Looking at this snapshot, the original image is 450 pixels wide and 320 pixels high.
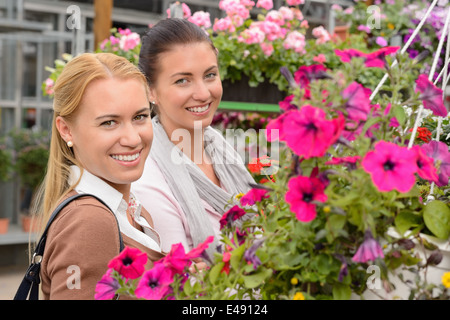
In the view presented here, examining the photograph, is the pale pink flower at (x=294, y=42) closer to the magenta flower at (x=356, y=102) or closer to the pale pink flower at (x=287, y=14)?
the pale pink flower at (x=287, y=14)

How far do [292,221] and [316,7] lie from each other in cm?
636

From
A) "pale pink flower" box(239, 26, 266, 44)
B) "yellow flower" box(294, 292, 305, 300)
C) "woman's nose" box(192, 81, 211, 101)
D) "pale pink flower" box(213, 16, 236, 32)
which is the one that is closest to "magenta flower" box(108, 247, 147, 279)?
"yellow flower" box(294, 292, 305, 300)

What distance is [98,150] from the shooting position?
1187mm

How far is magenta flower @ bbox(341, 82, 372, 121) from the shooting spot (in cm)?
76

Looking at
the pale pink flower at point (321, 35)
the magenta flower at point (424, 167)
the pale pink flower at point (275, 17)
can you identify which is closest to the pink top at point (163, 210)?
the magenta flower at point (424, 167)

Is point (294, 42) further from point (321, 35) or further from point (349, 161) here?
point (349, 161)

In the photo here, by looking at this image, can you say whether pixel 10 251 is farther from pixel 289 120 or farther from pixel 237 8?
pixel 289 120

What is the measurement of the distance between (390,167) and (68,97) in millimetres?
771

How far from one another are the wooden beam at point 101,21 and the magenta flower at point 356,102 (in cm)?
382

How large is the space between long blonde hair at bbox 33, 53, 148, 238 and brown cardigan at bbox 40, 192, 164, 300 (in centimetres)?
13

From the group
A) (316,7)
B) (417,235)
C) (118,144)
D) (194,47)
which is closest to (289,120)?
(417,235)

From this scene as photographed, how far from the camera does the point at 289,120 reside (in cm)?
73

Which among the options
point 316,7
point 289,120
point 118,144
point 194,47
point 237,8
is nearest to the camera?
point 289,120

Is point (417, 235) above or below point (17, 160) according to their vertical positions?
above
